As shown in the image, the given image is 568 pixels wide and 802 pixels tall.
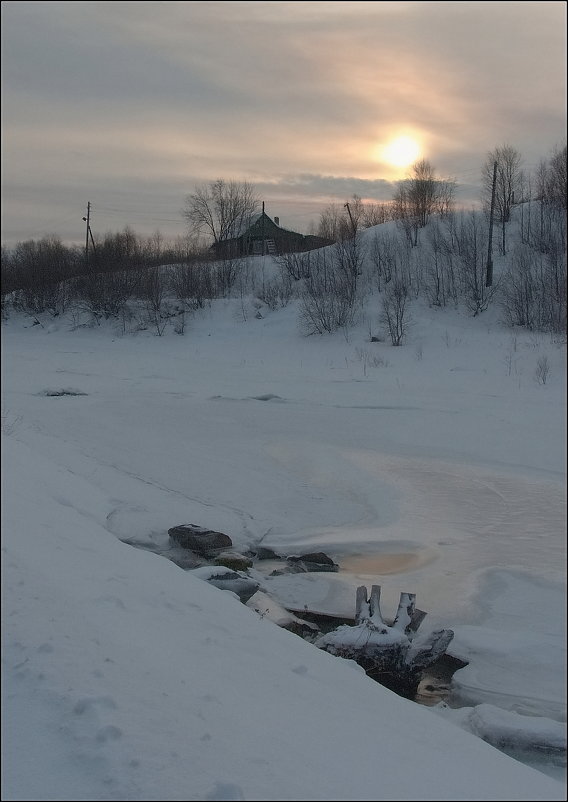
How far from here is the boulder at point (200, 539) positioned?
904 centimetres

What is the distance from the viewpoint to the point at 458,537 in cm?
930

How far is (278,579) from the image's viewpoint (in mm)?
8414

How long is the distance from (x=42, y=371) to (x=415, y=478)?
15.8 m

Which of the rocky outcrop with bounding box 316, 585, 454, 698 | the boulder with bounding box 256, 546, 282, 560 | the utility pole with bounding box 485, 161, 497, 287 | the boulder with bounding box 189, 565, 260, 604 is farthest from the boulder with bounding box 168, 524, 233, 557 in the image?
the utility pole with bounding box 485, 161, 497, 287

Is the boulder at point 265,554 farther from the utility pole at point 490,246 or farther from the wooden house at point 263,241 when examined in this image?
the wooden house at point 263,241

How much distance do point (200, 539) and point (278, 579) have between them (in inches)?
46.8

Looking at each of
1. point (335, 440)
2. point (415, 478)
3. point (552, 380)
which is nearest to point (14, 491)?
point (415, 478)

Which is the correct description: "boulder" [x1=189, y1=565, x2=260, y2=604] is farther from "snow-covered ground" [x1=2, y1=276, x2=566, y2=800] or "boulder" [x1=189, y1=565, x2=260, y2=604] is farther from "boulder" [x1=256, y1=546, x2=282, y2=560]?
"boulder" [x1=256, y1=546, x2=282, y2=560]

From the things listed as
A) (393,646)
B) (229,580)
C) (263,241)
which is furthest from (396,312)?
(393,646)

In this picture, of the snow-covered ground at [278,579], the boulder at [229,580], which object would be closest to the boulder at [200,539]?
the snow-covered ground at [278,579]

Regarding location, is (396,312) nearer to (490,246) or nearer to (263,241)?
(490,246)

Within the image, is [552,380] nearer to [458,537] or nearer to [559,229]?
[458,537]

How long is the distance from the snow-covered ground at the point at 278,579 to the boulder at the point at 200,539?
6.7 inches

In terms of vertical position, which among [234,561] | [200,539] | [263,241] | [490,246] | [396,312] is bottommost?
[234,561]
